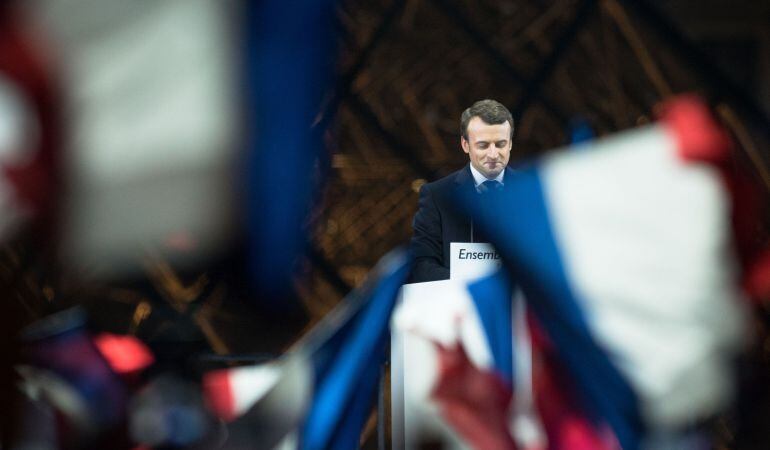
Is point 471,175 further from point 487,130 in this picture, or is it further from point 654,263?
point 654,263

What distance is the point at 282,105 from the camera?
658 millimetres

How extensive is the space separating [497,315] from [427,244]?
1.29ft

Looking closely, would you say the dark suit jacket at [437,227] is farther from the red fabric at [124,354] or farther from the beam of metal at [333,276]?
the beam of metal at [333,276]

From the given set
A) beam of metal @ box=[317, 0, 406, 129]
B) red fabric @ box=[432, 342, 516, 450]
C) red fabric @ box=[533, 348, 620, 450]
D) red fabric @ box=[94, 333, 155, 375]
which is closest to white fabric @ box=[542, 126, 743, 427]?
red fabric @ box=[533, 348, 620, 450]

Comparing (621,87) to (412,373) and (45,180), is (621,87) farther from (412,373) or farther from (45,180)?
(45,180)

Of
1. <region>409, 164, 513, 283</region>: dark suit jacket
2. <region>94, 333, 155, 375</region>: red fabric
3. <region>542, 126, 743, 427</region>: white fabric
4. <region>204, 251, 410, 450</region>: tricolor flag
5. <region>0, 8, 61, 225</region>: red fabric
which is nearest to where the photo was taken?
<region>0, 8, 61, 225</region>: red fabric

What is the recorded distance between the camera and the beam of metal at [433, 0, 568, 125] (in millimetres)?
2691

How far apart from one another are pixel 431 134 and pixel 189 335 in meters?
1.14

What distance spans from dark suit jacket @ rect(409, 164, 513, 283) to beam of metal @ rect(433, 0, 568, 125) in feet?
3.69

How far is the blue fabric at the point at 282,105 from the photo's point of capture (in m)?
0.65

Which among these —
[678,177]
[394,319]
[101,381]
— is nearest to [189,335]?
[101,381]

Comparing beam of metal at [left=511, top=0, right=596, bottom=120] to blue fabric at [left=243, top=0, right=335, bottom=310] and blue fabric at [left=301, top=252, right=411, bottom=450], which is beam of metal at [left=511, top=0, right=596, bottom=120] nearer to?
blue fabric at [left=301, top=252, right=411, bottom=450]

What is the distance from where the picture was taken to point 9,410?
0.86m

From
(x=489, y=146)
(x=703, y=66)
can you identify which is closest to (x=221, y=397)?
(x=489, y=146)
